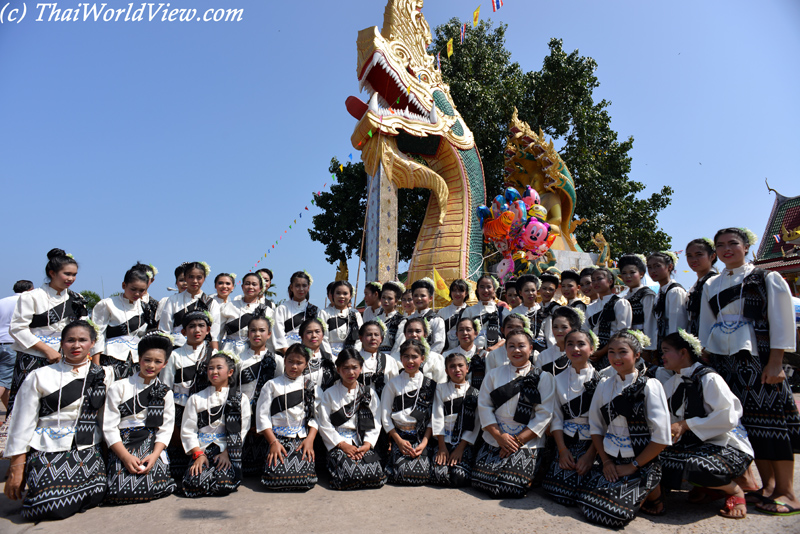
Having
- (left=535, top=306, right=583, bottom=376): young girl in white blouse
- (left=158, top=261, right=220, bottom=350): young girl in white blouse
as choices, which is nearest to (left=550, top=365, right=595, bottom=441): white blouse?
(left=535, top=306, right=583, bottom=376): young girl in white blouse

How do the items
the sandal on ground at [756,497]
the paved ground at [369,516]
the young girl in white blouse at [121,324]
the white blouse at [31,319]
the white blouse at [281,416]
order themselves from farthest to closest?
the young girl in white blouse at [121,324] < the white blouse at [281,416] < the white blouse at [31,319] < the sandal on ground at [756,497] < the paved ground at [369,516]

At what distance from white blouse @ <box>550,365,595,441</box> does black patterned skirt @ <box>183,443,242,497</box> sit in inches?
79.6

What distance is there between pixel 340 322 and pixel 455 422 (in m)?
1.34

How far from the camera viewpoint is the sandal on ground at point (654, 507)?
2736 mm

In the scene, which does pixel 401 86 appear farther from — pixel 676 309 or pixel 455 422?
pixel 455 422

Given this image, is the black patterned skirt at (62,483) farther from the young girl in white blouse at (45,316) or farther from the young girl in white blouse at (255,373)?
the young girl in white blouse at (255,373)

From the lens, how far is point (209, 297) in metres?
4.13

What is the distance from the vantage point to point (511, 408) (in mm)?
3260

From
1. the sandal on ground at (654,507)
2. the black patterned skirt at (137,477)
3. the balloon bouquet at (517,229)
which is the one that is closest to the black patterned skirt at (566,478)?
the sandal on ground at (654,507)

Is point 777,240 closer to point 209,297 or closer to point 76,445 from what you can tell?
point 209,297

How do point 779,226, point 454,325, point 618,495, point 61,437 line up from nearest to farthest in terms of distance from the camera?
point 618,495, point 61,437, point 454,325, point 779,226

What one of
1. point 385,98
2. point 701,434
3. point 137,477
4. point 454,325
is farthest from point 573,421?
point 385,98

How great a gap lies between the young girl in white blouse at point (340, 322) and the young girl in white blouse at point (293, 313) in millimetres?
110

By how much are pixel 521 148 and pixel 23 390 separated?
33.0 ft
